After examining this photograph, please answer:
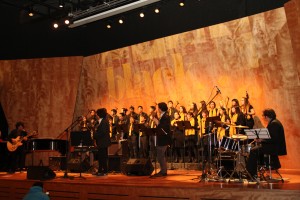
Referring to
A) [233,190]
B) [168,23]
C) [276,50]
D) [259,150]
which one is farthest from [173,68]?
[233,190]

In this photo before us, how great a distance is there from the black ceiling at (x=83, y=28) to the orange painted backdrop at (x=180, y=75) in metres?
0.54

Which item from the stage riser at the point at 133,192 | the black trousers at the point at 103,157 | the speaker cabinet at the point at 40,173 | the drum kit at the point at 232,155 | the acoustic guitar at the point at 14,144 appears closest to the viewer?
the stage riser at the point at 133,192

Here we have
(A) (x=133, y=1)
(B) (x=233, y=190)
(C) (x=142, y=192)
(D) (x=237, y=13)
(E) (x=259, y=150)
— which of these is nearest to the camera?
(B) (x=233, y=190)

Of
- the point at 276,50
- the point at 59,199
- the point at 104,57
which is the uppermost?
the point at 104,57

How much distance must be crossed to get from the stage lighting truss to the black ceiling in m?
1.00

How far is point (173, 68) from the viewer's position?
13992mm

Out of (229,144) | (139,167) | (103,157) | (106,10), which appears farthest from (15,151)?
(229,144)

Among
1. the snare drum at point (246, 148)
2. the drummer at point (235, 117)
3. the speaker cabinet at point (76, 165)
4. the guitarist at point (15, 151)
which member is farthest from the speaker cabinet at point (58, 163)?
the snare drum at point (246, 148)

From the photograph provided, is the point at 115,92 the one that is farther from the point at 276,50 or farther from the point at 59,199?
the point at 59,199

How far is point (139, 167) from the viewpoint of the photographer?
9250 mm

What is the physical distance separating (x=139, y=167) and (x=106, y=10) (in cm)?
571

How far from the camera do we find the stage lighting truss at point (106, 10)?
454 inches

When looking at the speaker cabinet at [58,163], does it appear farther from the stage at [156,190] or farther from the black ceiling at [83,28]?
the black ceiling at [83,28]

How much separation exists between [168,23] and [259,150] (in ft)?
27.4
